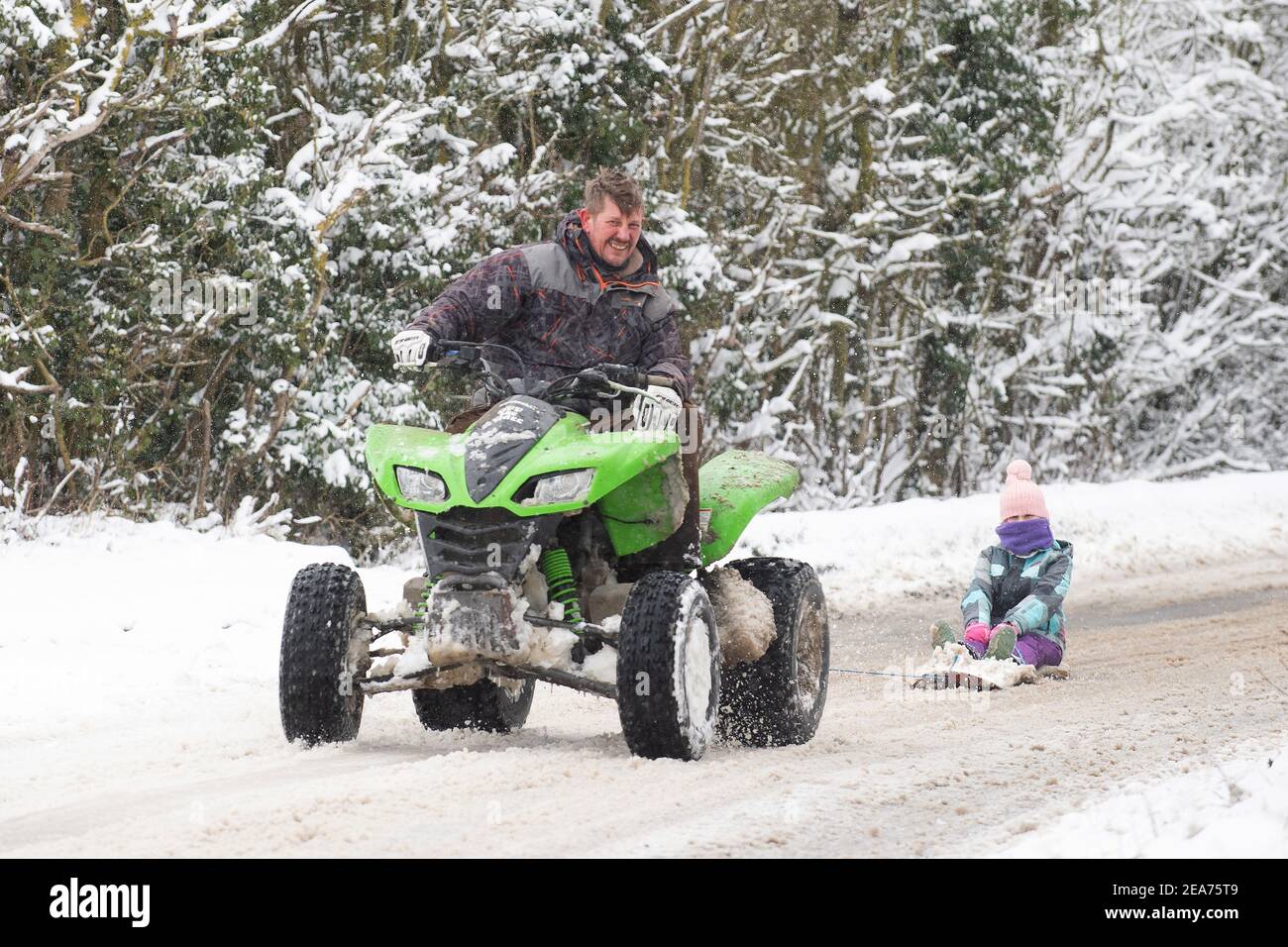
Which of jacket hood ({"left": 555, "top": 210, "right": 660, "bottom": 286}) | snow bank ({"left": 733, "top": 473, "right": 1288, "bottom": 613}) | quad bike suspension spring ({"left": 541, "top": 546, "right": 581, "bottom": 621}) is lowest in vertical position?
snow bank ({"left": 733, "top": 473, "right": 1288, "bottom": 613})

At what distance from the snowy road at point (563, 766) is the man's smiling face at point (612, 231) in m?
1.84

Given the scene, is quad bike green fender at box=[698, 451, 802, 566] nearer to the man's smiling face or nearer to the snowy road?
the snowy road

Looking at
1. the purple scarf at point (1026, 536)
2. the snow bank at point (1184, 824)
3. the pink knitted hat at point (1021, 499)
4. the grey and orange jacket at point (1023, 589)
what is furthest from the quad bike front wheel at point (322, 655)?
the pink knitted hat at point (1021, 499)

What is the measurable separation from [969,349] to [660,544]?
17230 millimetres

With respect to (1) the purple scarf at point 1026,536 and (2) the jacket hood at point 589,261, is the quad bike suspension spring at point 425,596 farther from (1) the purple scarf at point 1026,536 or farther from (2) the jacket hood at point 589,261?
(1) the purple scarf at point 1026,536

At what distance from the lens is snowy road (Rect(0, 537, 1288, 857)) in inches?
165

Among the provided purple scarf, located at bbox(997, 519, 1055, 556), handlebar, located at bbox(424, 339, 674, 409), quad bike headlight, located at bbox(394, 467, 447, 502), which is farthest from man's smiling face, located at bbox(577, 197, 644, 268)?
purple scarf, located at bbox(997, 519, 1055, 556)

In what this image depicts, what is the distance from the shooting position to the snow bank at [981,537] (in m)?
12.9

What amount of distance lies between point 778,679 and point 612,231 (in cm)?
181

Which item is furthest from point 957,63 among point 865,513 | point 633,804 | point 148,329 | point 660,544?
point 633,804

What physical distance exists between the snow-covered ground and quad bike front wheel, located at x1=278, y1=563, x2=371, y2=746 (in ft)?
0.37

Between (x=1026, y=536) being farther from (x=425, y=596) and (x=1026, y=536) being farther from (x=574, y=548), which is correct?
(x=425, y=596)

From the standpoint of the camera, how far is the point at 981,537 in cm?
1433

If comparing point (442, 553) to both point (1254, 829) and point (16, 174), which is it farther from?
point (16, 174)
